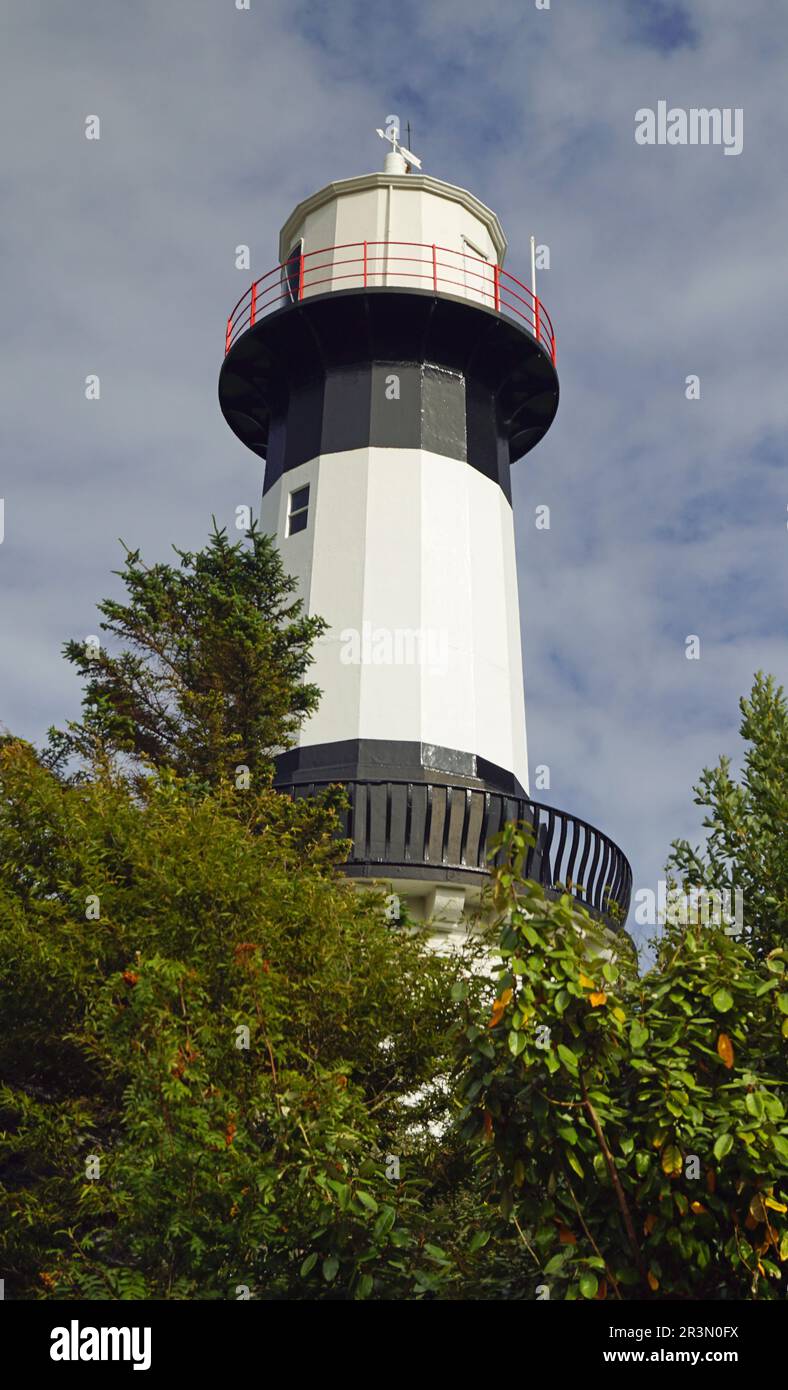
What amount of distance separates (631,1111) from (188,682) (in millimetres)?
9543

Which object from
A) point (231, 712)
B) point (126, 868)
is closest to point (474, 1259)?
point (126, 868)

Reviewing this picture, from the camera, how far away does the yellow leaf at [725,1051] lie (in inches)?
291

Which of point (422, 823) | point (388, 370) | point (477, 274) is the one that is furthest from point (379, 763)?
point (477, 274)

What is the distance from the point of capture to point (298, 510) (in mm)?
22609

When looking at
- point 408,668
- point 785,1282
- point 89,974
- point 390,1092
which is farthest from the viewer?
point 408,668

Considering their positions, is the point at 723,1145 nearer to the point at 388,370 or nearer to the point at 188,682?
the point at 188,682

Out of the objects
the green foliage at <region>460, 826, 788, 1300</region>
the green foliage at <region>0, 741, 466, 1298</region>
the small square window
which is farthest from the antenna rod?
the green foliage at <region>460, 826, 788, 1300</region>

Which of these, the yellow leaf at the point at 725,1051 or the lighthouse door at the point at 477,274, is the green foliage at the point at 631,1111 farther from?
the lighthouse door at the point at 477,274

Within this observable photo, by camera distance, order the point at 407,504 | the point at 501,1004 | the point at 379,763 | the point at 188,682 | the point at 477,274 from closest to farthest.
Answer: the point at 501,1004 < the point at 188,682 < the point at 379,763 < the point at 407,504 < the point at 477,274

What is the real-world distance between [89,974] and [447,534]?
500 inches

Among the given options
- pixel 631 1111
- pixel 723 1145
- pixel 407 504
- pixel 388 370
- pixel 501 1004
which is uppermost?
pixel 388 370

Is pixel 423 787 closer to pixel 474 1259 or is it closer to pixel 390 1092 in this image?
pixel 390 1092

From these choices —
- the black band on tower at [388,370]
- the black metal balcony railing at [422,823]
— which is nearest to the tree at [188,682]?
the black metal balcony railing at [422,823]

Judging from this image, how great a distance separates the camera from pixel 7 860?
1158 cm
